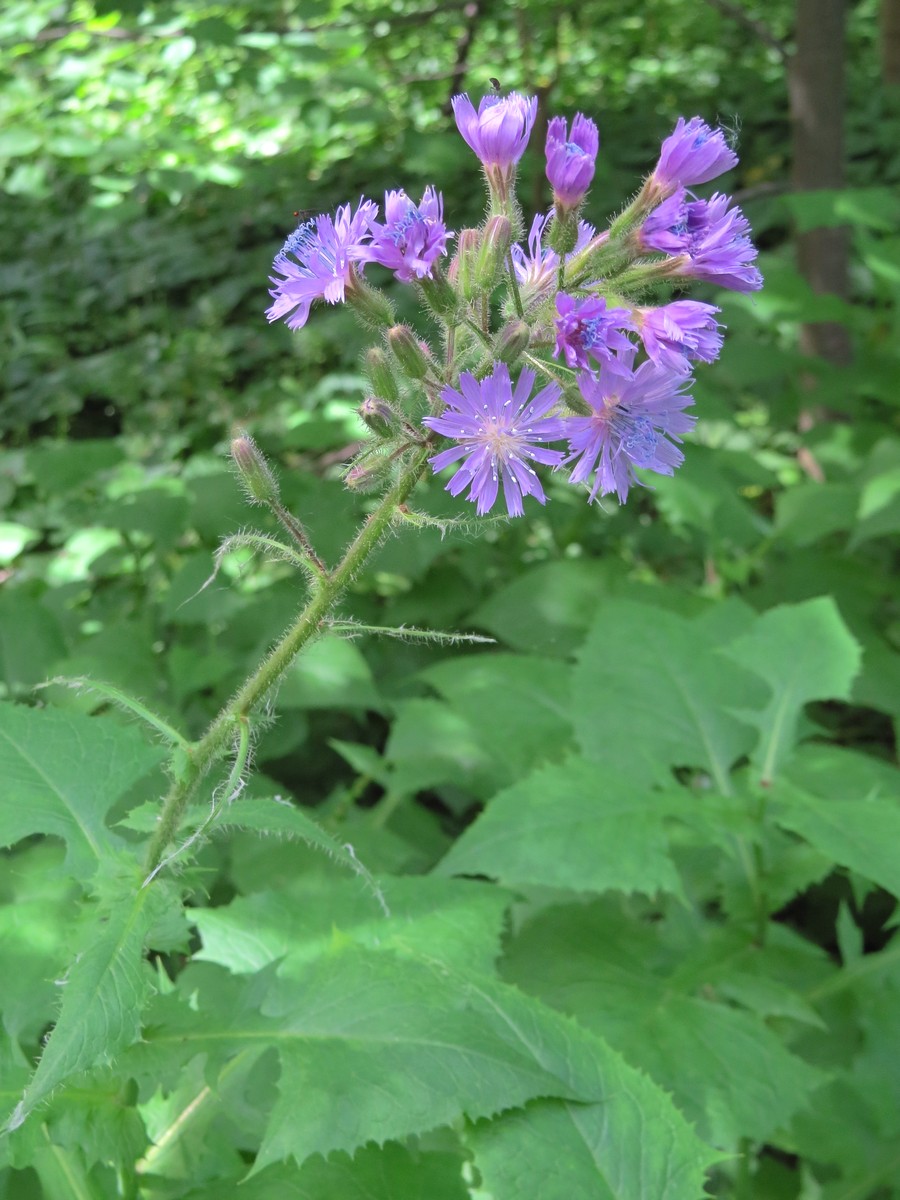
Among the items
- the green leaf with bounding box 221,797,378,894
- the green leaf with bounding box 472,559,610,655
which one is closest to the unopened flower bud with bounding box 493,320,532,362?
the green leaf with bounding box 221,797,378,894

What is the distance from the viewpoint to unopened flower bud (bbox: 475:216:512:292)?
1.44 meters

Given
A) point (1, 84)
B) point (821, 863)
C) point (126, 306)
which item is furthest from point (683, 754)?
point (126, 306)

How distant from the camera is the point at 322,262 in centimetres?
159

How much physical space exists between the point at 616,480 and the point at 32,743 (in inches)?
44.9

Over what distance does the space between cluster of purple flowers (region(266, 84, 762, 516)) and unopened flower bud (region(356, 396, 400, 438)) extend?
0.06 meters

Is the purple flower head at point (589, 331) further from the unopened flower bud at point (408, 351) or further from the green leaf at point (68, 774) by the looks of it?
the green leaf at point (68, 774)

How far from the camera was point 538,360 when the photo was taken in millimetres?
1501

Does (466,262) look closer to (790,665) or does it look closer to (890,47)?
(790,665)

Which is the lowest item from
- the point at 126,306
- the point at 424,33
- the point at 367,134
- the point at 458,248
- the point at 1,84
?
the point at 126,306

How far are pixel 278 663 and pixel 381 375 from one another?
44 cm

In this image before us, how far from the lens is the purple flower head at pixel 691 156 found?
1.51m

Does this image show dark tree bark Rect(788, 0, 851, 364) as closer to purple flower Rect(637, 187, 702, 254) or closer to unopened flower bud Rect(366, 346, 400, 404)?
purple flower Rect(637, 187, 702, 254)

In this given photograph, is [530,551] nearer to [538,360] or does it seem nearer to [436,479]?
[436,479]

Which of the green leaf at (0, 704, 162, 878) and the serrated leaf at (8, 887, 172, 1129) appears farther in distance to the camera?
the green leaf at (0, 704, 162, 878)
